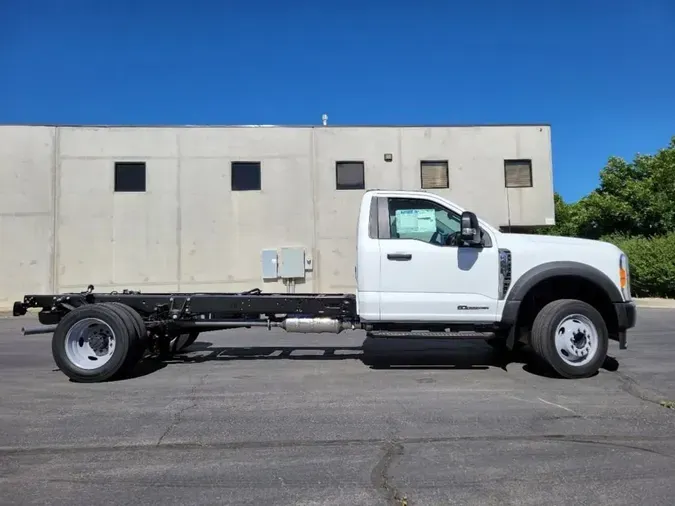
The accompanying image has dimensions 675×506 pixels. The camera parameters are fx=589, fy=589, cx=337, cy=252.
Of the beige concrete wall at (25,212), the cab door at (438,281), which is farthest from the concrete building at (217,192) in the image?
the cab door at (438,281)

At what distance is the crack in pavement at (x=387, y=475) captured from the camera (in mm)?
3689

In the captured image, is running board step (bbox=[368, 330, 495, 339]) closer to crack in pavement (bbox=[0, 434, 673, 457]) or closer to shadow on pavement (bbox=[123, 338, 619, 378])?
shadow on pavement (bbox=[123, 338, 619, 378])

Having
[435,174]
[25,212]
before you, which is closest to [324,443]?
[435,174]

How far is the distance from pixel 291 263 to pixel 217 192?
11.3 feet

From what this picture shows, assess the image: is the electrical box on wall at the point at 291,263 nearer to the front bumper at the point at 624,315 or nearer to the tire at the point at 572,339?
the tire at the point at 572,339

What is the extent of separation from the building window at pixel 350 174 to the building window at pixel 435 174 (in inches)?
83.4

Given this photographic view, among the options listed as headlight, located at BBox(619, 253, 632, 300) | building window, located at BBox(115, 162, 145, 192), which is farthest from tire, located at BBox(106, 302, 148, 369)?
building window, located at BBox(115, 162, 145, 192)

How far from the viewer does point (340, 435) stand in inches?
196

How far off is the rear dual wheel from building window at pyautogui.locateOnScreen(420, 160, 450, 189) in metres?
14.3

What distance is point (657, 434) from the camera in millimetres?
4949

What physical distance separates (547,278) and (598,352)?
41.7 inches

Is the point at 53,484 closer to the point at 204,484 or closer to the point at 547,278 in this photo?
the point at 204,484

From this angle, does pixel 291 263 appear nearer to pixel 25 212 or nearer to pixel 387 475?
pixel 25 212

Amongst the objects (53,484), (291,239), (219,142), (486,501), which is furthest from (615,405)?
(219,142)
